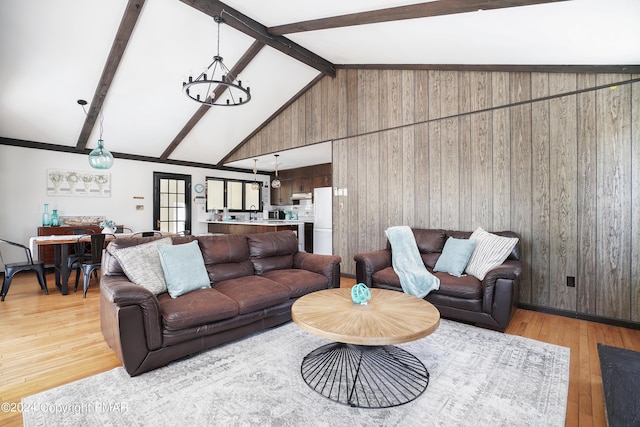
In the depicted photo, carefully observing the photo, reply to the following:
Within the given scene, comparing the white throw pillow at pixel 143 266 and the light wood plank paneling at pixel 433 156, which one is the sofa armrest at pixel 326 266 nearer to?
the white throw pillow at pixel 143 266

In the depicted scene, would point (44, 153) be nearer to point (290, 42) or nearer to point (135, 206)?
point (135, 206)

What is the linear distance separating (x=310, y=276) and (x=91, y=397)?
1.93 metres

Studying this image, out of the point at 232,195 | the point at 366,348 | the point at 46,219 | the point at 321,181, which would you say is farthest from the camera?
the point at 232,195

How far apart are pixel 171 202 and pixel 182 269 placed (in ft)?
18.3

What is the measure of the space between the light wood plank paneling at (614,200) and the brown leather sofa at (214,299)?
273cm

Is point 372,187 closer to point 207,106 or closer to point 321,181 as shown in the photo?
point 207,106

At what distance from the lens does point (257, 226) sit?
7.01 m

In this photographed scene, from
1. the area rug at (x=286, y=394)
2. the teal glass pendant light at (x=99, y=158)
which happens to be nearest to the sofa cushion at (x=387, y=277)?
the area rug at (x=286, y=394)

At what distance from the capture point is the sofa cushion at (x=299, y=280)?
9.77ft

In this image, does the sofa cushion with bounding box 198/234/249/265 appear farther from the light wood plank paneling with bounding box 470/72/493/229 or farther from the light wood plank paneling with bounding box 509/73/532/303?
the light wood plank paneling with bounding box 509/73/532/303

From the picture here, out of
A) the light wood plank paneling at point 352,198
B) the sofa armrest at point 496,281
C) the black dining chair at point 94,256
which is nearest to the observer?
the sofa armrest at point 496,281

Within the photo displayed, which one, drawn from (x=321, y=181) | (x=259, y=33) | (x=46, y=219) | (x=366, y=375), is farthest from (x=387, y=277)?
(x=46, y=219)

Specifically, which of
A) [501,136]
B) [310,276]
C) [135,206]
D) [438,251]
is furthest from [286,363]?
[135,206]

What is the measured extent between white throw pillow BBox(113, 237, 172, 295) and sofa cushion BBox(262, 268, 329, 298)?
1.04 metres
